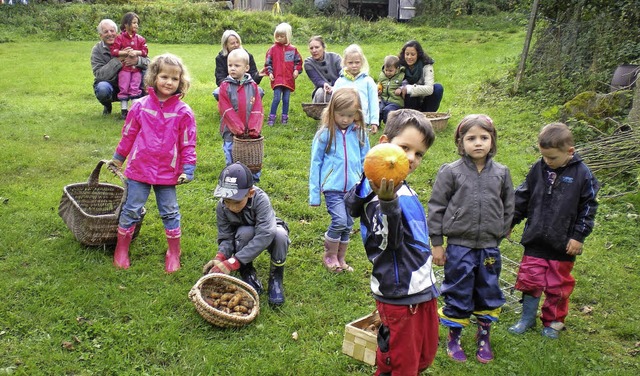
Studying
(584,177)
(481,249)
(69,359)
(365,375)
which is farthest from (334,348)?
(584,177)

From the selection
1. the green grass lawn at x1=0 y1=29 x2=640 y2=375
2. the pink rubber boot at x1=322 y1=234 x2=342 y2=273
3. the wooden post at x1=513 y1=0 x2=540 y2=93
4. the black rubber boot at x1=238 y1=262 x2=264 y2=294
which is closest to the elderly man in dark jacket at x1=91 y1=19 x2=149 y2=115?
the green grass lawn at x1=0 y1=29 x2=640 y2=375

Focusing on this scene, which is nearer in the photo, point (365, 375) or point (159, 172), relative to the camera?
point (365, 375)

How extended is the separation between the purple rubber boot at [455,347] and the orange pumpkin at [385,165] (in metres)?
2.00

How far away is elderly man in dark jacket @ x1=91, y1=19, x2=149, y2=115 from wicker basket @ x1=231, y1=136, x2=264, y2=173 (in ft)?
13.9

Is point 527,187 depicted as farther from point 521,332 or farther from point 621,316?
point 621,316

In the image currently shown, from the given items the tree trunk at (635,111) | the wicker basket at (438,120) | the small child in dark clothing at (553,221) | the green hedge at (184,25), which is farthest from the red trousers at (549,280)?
the green hedge at (184,25)

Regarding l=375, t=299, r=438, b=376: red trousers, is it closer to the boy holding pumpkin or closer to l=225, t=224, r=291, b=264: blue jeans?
the boy holding pumpkin

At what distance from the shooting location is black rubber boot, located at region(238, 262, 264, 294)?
195 inches

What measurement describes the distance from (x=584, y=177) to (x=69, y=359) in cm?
388

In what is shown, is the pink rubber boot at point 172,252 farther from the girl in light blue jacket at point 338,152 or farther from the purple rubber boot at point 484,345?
the purple rubber boot at point 484,345

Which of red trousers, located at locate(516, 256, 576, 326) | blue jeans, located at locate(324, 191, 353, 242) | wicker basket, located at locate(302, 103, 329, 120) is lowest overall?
red trousers, located at locate(516, 256, 576, 326)

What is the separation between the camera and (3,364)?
390cm

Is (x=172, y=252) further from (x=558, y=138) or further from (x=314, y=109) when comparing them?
(x=314, y=109)

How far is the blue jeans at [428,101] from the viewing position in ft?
33.1
